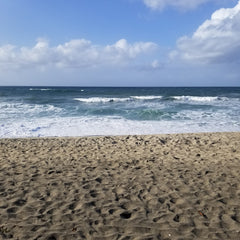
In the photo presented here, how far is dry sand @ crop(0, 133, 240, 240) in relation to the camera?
2.92 m

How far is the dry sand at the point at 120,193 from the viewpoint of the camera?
2.92 meters

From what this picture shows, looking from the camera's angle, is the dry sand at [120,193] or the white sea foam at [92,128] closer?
the dry sand at [120,193]

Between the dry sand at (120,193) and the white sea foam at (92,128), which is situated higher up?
the white sea foam at (92,128)

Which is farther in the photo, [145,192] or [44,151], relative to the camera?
[44,151]

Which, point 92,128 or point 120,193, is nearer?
point 120,193

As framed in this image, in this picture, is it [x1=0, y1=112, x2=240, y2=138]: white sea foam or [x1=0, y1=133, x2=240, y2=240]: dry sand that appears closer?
[x1=0, y1=133, x2=240, y2=240]: dry sand

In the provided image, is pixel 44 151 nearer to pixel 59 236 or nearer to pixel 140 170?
pixel 140 170

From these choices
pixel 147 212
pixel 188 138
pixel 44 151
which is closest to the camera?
pixel 147 212

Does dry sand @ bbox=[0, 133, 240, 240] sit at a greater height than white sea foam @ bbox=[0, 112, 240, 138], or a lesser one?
lesser

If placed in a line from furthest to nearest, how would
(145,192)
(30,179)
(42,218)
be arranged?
(30,179), (145,192), (42,218)

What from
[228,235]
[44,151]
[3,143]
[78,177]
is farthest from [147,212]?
[3,143]

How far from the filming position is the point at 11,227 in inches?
114

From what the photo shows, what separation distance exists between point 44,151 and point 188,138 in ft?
16.5

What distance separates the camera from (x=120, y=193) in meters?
3.91
